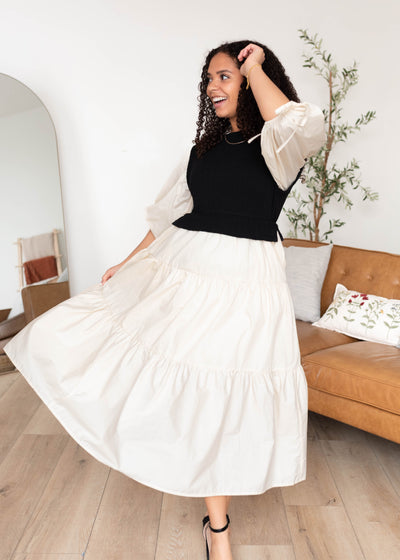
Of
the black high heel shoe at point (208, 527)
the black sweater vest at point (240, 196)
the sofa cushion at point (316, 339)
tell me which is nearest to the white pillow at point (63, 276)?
the sofa cushion at point (316, 339)

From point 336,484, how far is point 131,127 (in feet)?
8.62

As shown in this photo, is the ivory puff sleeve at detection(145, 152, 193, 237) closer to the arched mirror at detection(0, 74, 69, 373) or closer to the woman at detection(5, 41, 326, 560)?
the woman at detection(5, 41, 326, 560)

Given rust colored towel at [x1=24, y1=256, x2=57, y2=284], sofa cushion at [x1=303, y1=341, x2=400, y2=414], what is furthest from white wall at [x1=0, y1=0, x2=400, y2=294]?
sofa cushion at [x1=303, y1=341, x2=400, y2=414]

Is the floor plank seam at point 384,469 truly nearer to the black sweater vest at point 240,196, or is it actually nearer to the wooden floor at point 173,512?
the wooden floor at point 173,512

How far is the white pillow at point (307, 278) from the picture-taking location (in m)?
2.83

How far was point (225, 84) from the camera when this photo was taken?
1.57 metres

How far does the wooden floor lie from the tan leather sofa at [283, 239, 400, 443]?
24 centimetres

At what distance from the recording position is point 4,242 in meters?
3.35

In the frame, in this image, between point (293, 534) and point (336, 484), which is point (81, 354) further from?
point (336, 484)

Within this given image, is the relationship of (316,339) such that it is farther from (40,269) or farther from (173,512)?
(40,269)

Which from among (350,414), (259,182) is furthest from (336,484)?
(259,182)

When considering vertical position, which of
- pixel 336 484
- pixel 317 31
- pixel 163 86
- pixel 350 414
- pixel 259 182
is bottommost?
pixel 336 484

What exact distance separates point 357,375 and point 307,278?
0.86 m

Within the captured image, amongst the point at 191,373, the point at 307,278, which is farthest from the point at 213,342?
the point at 307,278
